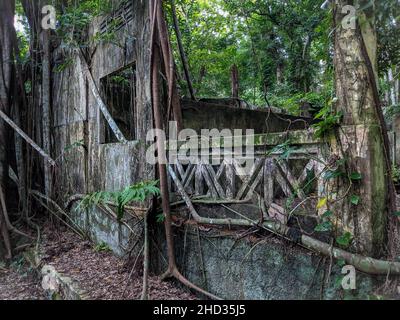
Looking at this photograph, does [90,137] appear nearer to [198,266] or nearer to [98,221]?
[98,221]

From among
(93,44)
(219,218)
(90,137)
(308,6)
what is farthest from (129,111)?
(308,6)

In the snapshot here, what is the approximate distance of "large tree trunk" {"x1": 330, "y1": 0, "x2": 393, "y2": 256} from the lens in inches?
88.6

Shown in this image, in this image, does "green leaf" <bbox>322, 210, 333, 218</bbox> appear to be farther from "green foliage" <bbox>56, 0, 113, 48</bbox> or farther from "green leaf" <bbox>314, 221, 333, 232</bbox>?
"green foliage" <bbox>56, 0, 113, 48</bbox>

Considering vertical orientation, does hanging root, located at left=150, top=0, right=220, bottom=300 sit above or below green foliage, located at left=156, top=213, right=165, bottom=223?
above

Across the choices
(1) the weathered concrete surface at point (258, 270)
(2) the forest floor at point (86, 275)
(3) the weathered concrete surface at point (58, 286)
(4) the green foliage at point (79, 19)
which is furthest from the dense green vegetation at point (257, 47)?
(1) the weathered concrete surface at point (258, 270)

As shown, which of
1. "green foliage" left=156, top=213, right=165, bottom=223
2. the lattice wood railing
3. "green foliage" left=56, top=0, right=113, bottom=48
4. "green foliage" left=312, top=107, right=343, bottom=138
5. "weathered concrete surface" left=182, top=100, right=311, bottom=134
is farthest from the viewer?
"green foliage" left=56, top=0, right=113, bottom=48

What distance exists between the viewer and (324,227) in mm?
2418

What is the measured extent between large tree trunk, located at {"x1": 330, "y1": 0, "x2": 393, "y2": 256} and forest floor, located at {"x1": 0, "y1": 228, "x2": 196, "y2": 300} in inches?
77.8

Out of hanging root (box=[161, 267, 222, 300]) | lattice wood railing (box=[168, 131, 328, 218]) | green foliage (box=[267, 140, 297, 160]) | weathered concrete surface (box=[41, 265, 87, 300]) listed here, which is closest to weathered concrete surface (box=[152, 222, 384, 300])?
hanging root (box=[161, 267, 222, 300])

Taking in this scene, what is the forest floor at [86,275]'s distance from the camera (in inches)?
135

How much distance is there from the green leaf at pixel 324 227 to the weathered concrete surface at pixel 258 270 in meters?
0.22

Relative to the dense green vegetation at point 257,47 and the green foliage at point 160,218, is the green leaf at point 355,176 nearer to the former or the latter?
the green foliage at point 160,218

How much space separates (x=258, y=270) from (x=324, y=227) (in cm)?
79

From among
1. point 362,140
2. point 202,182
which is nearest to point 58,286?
point 202,182
